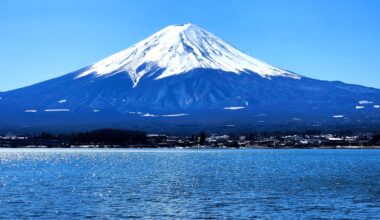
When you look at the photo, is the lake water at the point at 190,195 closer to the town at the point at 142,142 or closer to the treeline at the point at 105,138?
the treeline at the point at 105,138

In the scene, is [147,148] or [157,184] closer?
[157,184]

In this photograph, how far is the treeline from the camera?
→ 14462 centimetres

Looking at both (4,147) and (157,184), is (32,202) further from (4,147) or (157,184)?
(4,147)

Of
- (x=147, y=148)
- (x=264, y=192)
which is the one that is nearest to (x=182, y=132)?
(x=147, y=148)

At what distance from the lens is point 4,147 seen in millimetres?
159000

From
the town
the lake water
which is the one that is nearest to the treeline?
the town

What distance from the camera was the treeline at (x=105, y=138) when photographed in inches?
5694

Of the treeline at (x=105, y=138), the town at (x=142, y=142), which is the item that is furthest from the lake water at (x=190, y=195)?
the town at (x=142, y=142)

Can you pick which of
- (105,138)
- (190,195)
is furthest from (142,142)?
(190,195)

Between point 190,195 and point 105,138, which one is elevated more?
point 105,138

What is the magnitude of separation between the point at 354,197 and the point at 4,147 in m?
130

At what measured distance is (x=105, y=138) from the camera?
148 metres

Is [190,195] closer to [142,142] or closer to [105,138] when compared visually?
[142,142]

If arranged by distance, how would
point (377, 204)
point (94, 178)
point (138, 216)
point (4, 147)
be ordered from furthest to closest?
point (4, 147) → point (94, 178) → point (377, 204) → point (138, 216)
